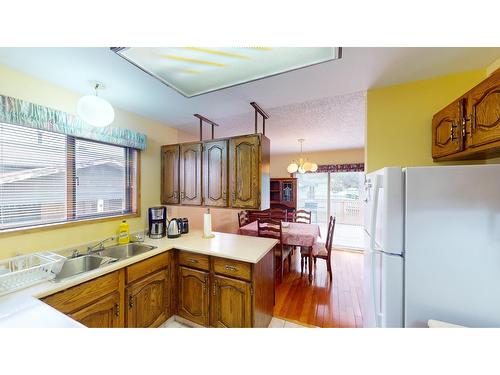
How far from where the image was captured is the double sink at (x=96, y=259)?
1.41 m

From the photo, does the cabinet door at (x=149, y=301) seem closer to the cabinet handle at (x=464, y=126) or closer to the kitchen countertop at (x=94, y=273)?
the kitchen countertop at (x=94, y=273)

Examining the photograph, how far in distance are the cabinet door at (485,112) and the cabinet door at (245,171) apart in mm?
1429

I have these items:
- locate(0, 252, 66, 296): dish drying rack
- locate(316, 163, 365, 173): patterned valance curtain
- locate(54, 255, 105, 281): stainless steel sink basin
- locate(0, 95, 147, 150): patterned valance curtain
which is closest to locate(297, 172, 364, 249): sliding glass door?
locate(316, 163, 365, 173): patterned valance curtain

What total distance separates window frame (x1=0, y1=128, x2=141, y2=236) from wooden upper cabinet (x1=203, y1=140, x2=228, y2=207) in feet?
2.69

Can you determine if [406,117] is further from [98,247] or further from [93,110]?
[98,247]

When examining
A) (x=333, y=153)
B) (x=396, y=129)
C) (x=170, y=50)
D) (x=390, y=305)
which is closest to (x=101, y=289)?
(x=170, y=50)

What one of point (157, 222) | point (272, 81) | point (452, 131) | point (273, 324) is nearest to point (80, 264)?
point (157, 222)

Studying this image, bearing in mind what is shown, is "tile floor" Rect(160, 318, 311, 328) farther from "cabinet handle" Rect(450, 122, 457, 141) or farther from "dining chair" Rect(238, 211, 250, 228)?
"cabinet handle" Rect(450, 122, 457, 141)

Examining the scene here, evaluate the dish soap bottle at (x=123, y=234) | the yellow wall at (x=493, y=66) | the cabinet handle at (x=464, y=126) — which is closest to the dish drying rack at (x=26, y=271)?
→ the dish soap bottle at (x=123, y=234)

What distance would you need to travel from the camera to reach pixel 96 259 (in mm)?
1506

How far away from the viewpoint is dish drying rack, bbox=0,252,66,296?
1.00 m

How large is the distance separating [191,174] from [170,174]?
37cm

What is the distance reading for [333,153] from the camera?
436cm

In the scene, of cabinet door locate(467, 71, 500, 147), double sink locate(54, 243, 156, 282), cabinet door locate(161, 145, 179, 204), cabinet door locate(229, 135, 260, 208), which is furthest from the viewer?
cabinet door locate(161, 145, 179, 204)
